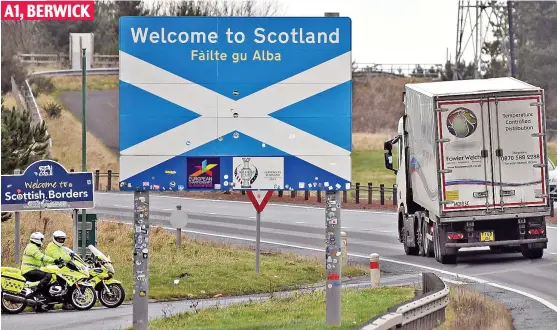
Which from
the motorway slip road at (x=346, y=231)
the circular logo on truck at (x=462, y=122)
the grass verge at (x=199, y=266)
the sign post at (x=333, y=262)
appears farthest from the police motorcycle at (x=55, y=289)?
the circular logo on truck at (x=462, y=122)

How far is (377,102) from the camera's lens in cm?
11800

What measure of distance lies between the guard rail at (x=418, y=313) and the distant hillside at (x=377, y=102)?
95.9 metres

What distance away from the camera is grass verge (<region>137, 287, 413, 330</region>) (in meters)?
17.3

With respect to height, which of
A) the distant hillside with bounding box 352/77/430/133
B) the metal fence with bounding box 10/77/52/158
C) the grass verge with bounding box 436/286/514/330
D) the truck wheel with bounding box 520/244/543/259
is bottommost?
the grass verge with bounding box 436/286/514/330

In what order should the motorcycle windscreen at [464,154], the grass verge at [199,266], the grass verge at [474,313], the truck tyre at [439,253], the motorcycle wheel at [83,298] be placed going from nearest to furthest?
the grass verge at [474,313] → the motorcycle wheel at [83,298] → the grass verge at [199,266] → the motorcycle windscreen at [464,154] → the truck tyre at [439,253]

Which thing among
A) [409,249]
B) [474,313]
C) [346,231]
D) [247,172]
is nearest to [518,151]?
[409,249]

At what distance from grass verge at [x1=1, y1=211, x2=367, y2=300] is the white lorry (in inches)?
135

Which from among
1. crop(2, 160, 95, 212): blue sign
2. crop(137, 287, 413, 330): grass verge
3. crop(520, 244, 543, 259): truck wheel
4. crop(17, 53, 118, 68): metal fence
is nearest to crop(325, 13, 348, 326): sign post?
crop(137, 287, 413, 330): grass verge

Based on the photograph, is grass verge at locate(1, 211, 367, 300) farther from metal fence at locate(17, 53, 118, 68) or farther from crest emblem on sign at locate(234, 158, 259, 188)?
metal fence at locate(17, 53, 118, 68)

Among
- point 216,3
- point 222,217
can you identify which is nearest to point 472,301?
point 222,217

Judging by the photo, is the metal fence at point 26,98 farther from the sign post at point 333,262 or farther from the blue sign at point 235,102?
the sign post at point 333,262

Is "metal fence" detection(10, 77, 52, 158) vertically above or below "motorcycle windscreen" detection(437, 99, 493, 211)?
above

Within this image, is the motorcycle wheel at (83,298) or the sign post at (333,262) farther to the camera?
the motorcycle wheel at (83,298)

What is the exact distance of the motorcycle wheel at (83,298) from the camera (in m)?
22.4
